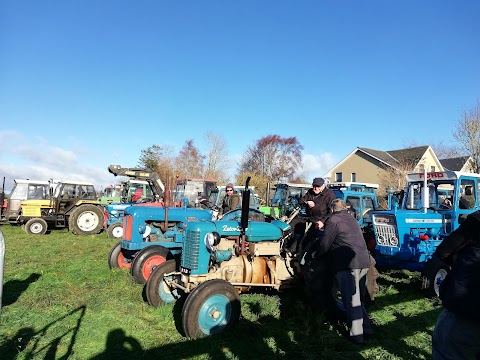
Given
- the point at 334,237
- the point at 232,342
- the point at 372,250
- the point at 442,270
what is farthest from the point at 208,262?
the point at 372,250

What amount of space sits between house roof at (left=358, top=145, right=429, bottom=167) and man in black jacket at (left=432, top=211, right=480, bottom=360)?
2554 cm

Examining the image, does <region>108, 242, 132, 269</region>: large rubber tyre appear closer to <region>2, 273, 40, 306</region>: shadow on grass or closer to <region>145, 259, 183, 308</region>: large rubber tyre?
<region>2, 273, 40, 306</region>: shadow on grass

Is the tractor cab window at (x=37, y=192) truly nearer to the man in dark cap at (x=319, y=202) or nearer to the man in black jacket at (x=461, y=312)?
the man in dark cap at (x=319, y=202)

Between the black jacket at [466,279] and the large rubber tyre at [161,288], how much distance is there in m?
3.46

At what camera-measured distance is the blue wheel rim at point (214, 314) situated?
402 cm

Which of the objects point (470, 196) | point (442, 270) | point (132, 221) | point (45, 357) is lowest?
point (45, 357)

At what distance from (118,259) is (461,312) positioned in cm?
658

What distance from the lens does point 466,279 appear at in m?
2.18

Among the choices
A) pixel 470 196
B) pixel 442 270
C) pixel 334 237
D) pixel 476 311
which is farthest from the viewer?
pixel 470 196

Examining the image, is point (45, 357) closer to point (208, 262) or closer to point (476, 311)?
point (208, 262)

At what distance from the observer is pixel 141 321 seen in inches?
179

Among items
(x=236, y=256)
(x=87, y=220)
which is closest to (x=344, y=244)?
(x=236, y=256)

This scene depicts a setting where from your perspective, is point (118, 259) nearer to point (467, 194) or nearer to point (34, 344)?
point (34, 344)

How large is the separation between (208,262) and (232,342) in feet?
3.38
